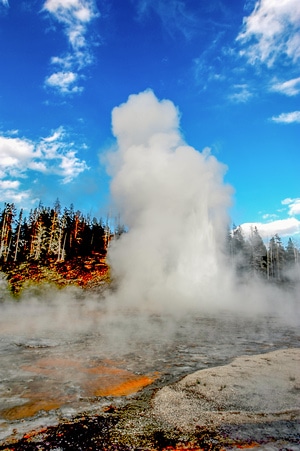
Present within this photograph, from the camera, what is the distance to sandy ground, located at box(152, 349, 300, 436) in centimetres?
371

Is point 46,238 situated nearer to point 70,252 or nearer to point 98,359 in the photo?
point 70,252

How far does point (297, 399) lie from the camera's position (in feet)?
14.0

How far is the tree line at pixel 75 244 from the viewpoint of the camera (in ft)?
147

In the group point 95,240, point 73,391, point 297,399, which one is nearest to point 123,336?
point 73,391

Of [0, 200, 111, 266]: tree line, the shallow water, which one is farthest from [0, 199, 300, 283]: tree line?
the shallow water

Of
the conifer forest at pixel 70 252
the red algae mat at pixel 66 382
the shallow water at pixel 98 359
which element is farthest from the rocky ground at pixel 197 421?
the conifer forest at pixel 70 252

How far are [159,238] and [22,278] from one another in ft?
51.4

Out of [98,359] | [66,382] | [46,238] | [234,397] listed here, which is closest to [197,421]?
[234,397]

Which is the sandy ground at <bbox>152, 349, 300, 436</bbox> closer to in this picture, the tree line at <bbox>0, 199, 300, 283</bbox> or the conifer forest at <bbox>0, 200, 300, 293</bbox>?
the conifer forest at <bbox>0, 200, 300, 293</bbox>

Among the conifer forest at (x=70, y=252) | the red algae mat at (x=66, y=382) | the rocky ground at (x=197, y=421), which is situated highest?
the conifer forest at (x=70, y=252)

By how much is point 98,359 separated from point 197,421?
12.6 feet

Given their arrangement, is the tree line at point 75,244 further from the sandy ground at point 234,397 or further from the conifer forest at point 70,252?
the sandy ground at point 234,397

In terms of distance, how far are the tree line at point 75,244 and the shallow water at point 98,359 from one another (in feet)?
101

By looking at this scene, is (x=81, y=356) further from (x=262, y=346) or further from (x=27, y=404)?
(x=262, y=346)
